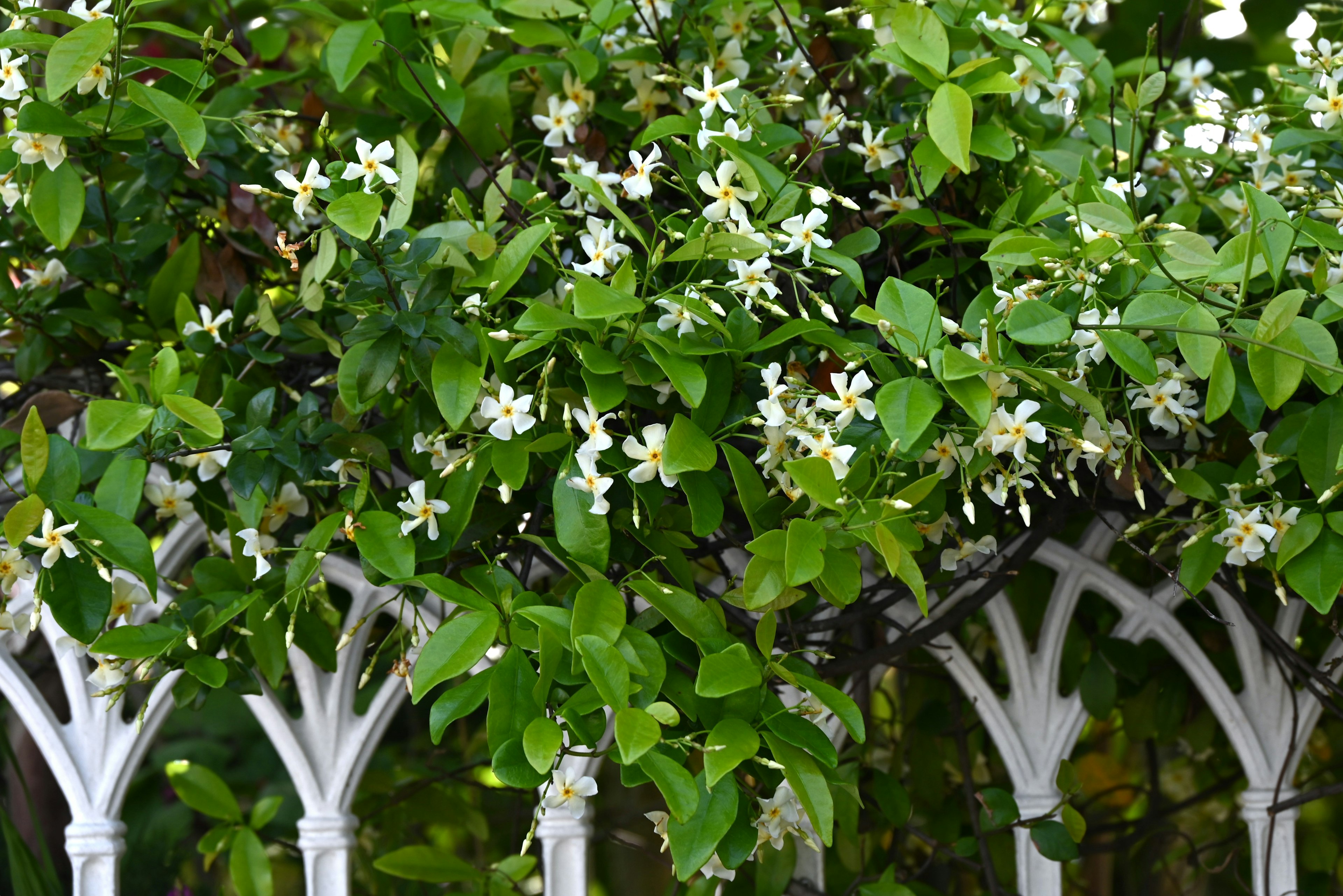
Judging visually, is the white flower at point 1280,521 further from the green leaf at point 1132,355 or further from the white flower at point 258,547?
the white flower at point 258,547

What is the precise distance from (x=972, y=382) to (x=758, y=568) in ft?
0.59

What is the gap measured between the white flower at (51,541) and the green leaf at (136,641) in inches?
3.1

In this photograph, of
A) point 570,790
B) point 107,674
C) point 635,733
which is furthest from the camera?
point 107,674

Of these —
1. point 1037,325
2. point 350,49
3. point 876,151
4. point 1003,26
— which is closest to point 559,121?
point 350,49

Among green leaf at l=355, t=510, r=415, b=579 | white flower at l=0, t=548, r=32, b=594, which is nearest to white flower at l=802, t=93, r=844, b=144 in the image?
green leaf at l=355, t=510, r=415, b=579

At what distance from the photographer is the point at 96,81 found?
0.76 m

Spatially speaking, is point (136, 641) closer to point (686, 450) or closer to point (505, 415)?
point (505, 415)

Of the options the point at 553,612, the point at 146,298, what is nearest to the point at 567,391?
the point at 553,612

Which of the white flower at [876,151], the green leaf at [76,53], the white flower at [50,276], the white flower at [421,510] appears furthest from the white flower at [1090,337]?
the white flower at [50,276]

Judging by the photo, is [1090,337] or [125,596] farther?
[125,596]

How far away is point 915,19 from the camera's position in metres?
0.76

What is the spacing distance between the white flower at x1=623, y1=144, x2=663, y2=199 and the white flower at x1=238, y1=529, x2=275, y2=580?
0.35 metres

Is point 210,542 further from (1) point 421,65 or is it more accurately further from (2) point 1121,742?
(2) point 1121,742

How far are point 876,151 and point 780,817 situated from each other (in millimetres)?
545
